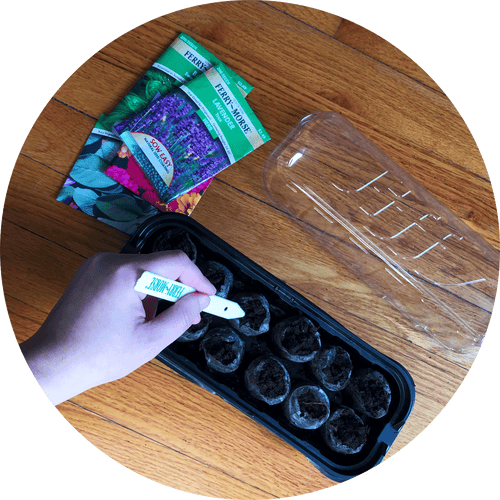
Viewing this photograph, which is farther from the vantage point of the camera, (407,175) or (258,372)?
(407,175)

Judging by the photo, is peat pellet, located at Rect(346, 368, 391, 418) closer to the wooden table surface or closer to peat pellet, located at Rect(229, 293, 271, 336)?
the wooden table surface

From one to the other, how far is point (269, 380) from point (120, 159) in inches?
23.0

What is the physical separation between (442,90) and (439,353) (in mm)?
617

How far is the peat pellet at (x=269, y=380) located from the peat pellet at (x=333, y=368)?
0.23 ft

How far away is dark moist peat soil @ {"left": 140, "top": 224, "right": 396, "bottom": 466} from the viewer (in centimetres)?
A: 85

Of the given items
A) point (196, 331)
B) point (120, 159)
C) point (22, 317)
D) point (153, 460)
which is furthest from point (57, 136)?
point (153, 460)

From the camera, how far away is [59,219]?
901 millimetres

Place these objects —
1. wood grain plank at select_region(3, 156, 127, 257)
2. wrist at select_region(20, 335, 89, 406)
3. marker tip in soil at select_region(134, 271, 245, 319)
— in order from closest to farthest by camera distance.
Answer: marker tip in soil at select_region(134, 271, 245, 319), wrist at select_region(20, 335, 89, 406), wood grain plank at select_region(3, 156, 127, 257)

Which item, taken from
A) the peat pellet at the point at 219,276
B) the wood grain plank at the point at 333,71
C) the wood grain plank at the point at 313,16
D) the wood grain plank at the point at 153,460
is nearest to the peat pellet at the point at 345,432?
the wood grain plank at the point at 153,460

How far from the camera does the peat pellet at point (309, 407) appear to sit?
82cm

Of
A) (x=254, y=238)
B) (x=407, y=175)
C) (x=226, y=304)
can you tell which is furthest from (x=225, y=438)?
(x=407, y=175)

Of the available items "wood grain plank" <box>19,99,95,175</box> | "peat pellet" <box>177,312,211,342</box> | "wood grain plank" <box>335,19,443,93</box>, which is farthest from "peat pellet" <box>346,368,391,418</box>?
"wood grain plank" <box>19,99,95,175</box>

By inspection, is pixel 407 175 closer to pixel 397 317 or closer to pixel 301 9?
pixel 397 317

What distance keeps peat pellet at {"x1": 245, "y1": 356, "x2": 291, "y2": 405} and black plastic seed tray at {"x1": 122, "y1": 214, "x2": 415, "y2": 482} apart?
0.04 metres
